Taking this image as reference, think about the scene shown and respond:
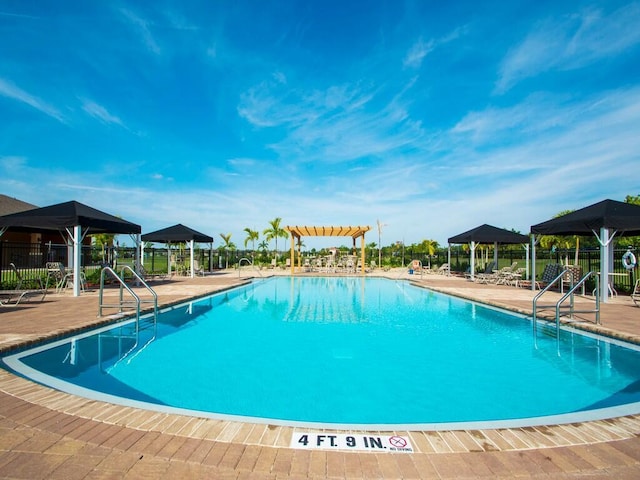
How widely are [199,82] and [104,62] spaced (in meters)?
3.21

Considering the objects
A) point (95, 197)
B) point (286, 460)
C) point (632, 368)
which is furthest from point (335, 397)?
point (95, 197)

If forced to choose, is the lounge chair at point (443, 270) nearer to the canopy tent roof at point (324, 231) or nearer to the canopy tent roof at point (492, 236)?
the canopy tent roof at point (492, 236)

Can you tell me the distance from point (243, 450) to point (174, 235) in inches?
612

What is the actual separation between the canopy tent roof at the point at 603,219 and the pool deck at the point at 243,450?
8113 mm

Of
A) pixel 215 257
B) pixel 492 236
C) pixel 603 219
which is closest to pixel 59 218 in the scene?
pixel 603 219

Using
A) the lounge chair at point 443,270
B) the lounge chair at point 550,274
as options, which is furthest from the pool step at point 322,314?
the lounge chair at point 443,270

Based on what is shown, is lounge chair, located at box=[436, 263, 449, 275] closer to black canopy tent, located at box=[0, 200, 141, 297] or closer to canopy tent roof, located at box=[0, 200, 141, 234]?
canopy tent roof, located at box=[0, 200, 141, 234]

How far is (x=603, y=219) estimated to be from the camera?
28.5ft

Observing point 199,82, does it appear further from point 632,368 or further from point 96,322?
point 632,368

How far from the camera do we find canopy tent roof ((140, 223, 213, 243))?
15.9 metres

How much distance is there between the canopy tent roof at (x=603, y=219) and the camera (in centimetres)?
854

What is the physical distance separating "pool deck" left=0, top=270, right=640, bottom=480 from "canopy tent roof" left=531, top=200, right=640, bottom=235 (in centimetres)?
811

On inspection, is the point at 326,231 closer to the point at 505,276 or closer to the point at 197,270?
the point at 197,270

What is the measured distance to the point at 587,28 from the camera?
9039mm
